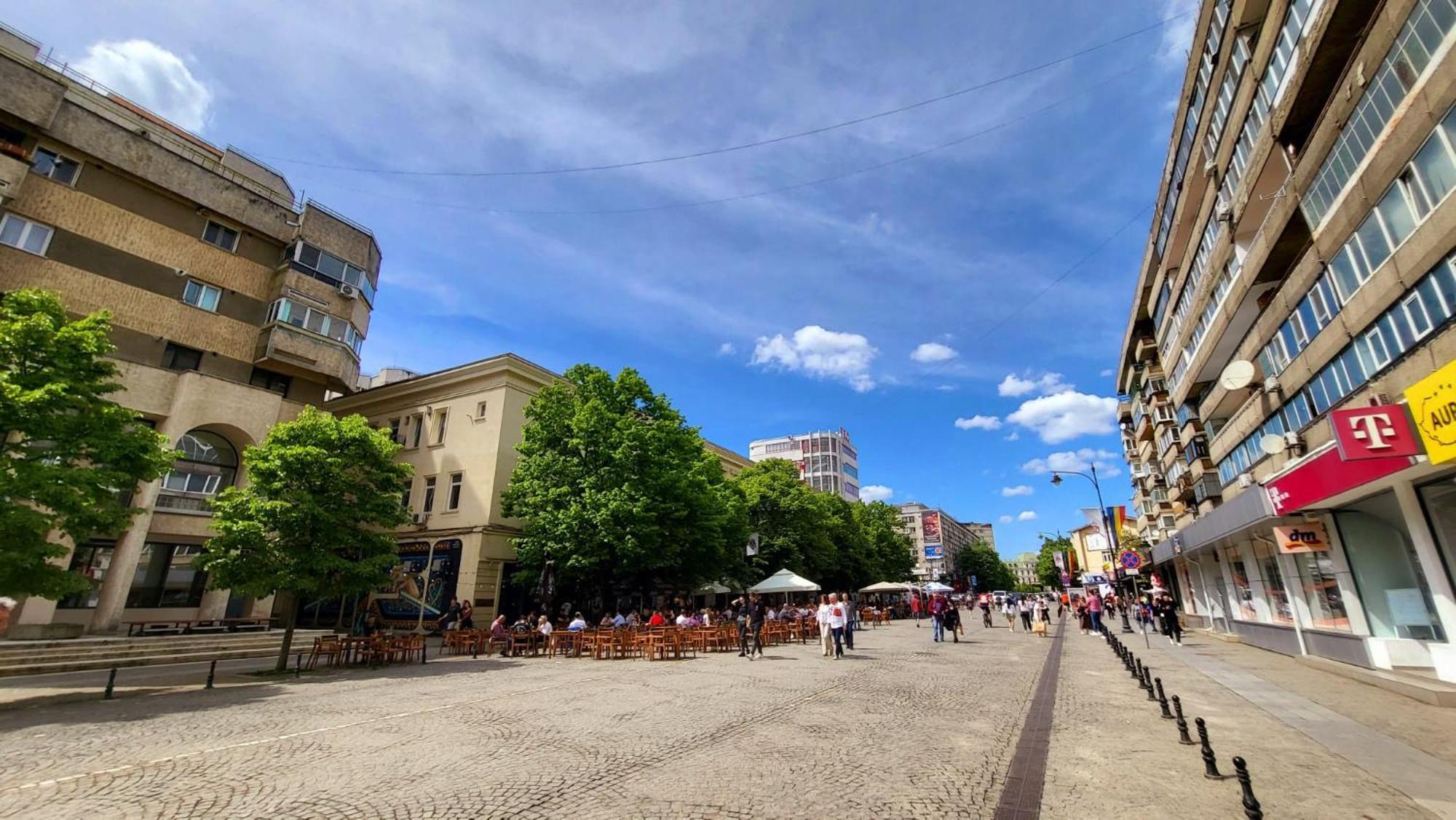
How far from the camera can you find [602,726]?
29.8 feet

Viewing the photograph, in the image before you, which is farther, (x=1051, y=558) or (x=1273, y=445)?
(x=1051, y=558)

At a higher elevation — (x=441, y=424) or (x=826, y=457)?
→ (x=826, y=457)

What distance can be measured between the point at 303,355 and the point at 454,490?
32.1 feet

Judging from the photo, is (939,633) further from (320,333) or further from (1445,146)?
(320,333)

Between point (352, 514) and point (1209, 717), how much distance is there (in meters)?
20.6

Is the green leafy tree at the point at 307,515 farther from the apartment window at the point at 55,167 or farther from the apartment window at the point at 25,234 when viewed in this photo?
the apartment window at the point at 55,167

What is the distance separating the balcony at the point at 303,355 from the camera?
2802 cm

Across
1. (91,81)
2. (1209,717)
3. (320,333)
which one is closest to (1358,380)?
(1209,717)

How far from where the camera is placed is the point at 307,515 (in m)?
16.1

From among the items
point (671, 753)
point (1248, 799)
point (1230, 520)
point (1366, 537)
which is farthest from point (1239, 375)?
point (671, 753)

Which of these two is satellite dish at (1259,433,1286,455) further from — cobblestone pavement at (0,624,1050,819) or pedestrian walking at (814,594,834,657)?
pedestrian walking at (814,594,834,657)

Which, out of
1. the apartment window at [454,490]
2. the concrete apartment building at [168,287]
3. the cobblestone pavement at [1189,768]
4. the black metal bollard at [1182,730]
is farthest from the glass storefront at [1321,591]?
the concrete apartment building at [168,287]

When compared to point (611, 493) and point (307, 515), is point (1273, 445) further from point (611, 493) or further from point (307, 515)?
point (307, 515)

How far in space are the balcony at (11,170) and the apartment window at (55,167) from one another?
1.04 m
